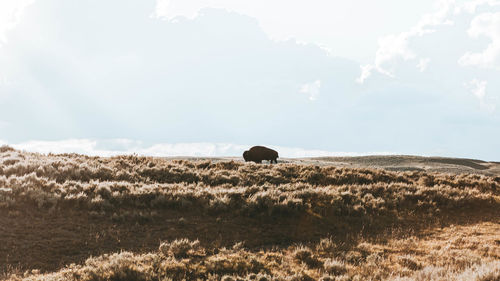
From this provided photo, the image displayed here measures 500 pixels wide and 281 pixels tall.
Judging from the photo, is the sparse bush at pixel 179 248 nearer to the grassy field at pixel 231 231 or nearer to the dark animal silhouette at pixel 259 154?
the grassy field at pixel 231 231

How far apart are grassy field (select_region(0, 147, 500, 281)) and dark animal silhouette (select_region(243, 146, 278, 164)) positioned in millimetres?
15022

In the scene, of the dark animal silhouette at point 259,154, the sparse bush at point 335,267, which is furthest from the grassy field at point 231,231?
the dark animal silhouette at point 259,154

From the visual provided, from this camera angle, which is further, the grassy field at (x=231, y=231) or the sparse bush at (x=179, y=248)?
the sparse bush at (x=179, y=248)

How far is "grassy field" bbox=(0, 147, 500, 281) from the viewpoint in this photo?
8414 mm

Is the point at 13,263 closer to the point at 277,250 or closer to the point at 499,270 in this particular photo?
the point at 277,250

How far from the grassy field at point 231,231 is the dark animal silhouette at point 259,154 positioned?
15022mm

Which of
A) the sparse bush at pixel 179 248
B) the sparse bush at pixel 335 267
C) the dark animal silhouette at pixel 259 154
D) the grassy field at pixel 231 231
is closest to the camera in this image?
the grassy field at pixel 231 231

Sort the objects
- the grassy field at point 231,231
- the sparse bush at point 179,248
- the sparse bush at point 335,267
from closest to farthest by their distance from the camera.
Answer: the grassy field at point 231,231 → the sparse bush at point 335,267 → the sparse bush at point 179,248

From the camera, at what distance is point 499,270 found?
749 centimetres

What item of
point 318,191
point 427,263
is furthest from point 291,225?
→ point 427,263

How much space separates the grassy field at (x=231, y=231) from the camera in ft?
27.6

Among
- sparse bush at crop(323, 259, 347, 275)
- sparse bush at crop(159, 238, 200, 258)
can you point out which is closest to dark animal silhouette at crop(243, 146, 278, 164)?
sparse bush at crop(159, 238, 200, 258)

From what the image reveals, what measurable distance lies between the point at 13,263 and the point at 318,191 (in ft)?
38.1

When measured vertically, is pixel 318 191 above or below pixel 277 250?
above
